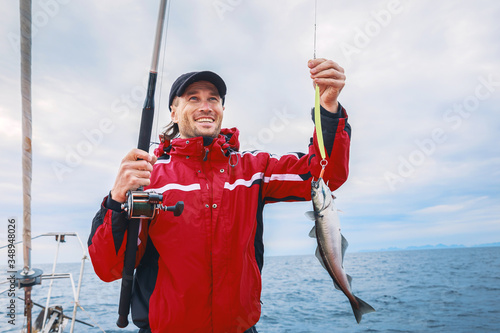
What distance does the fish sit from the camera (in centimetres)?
225

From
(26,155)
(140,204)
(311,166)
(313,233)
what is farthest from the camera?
(311,166)

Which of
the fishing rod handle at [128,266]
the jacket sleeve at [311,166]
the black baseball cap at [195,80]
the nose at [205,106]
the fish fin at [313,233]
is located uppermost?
the black baseball cap at [195,80]

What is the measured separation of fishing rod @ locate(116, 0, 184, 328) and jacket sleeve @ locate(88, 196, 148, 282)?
0.06 m

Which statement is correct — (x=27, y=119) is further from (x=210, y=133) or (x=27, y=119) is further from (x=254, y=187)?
(x=254, y=187)

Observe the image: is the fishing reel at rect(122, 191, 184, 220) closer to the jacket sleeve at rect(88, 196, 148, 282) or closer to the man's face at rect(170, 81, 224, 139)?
the jacket sleeve at rect(88, 196, 148, 282)

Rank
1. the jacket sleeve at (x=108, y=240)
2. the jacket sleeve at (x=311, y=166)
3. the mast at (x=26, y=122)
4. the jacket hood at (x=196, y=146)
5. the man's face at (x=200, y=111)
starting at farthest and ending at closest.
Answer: the man's face at (x=200, y=111) < the jacket hood at (x=196, y=146) < the jacket sleeve at (x=311, y=166) < the jacket sleeve at (x=108, y=240) < the mast at (x=26, y=122)

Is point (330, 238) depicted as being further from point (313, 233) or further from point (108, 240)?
point (108, 240)

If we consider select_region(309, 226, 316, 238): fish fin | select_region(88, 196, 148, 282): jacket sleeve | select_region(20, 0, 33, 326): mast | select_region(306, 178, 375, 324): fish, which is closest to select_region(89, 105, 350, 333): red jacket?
select_region(88, 196, 148, 282): jacket sleeve

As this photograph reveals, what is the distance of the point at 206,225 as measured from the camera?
233 centimetres

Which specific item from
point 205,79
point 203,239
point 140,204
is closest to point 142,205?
point 140,204

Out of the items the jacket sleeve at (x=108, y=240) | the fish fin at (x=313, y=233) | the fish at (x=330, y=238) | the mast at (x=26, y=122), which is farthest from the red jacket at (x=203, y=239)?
the mast at (x=26, y=122)

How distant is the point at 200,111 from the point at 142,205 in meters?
1.14

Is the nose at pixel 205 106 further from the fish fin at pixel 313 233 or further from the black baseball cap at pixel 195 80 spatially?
the fish fin at pixel 313 233

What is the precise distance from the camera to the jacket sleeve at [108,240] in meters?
2.16
